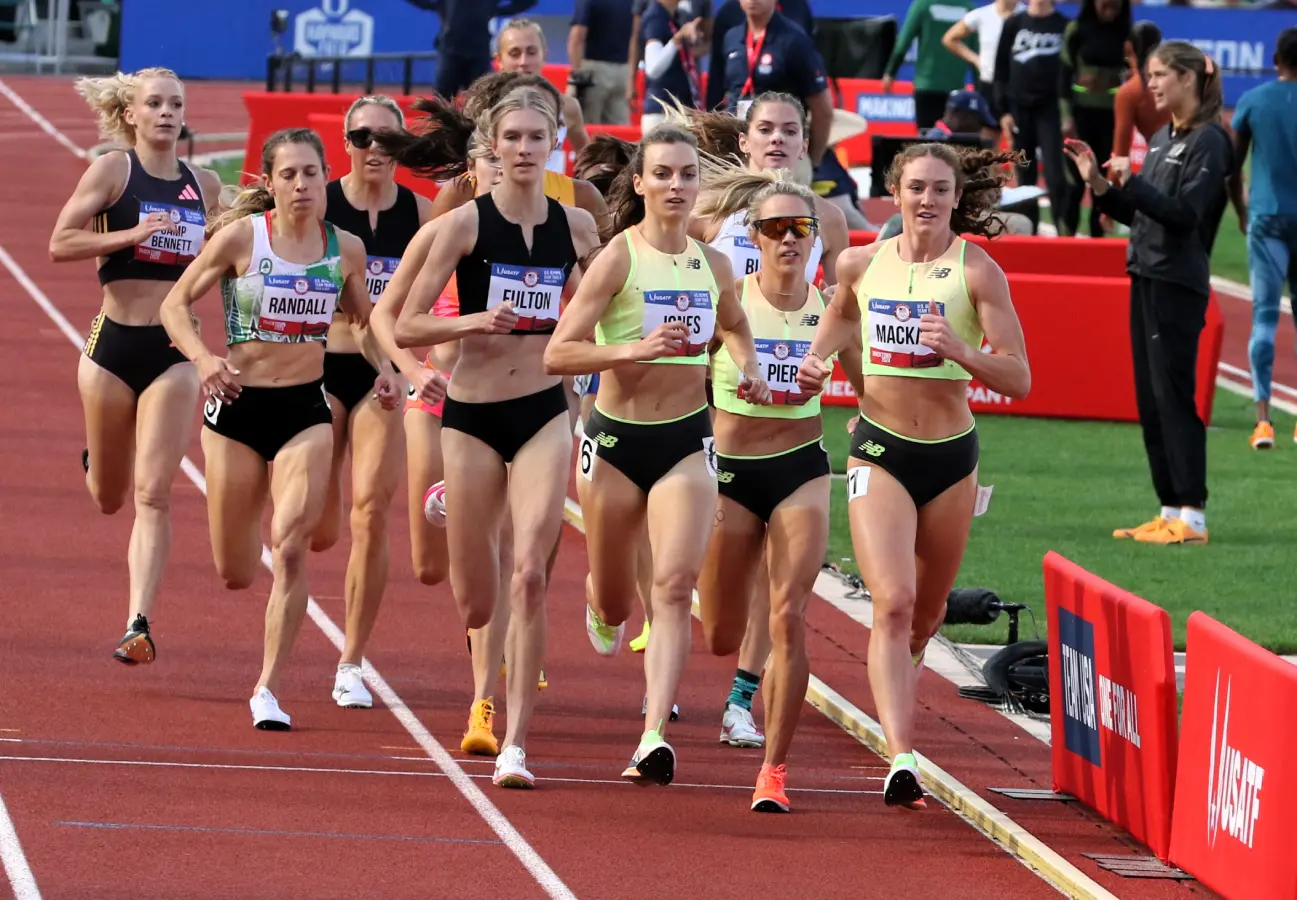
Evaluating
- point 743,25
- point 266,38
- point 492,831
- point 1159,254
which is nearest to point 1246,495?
point 1159,254

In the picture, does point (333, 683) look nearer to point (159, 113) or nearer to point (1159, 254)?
point (159, 113)

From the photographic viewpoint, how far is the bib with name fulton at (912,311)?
786 centimetres

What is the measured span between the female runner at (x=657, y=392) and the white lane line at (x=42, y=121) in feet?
74.4

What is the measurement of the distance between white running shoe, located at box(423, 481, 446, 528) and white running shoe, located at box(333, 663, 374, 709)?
28.5 inches

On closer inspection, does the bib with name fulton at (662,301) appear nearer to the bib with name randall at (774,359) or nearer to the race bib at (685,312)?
the race bib at (685,312)

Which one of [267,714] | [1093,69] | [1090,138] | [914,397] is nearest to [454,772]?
[267,714]

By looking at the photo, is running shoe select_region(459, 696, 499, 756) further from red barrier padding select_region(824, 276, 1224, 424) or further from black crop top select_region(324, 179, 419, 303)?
red barrier padding select_region(824, 276, 1224, 424)

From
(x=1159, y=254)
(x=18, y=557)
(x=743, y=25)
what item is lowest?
(x=18, y=557)

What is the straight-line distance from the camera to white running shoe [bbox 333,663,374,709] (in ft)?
29.6

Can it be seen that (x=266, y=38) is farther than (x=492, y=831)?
Yes

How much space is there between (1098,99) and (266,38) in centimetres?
1899

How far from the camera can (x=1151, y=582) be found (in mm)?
11891

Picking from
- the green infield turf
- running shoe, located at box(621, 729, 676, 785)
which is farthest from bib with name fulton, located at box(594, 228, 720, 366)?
the green infield turf

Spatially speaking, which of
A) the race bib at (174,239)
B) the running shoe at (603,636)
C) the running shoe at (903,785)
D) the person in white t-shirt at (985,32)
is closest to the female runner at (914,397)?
the running shoe at (903,785)
